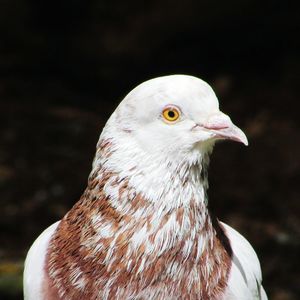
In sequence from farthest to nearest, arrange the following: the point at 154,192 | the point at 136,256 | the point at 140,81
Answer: the point at 140,81
the point at 136,256
the point at 154,192

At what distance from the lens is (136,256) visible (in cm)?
501

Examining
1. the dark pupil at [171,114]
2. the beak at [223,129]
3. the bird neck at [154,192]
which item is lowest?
the bird neck at [154,192]

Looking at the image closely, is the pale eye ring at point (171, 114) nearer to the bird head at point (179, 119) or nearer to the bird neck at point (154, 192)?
the bird head at point (179, 119)

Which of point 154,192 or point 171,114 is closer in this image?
point 171,114

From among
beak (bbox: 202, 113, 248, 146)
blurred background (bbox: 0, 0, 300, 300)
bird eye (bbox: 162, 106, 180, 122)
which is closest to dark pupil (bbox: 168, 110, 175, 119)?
bird eye (bbox: 162, 106, 180, 122)

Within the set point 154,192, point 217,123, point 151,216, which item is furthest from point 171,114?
point 151,216

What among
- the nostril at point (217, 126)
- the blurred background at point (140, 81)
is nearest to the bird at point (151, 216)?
the nostril at point (217, 126)

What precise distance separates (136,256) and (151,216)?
26 cm

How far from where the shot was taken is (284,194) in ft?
32.1

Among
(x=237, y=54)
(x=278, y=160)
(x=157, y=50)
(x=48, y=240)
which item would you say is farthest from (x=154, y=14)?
(x=48, y=240)

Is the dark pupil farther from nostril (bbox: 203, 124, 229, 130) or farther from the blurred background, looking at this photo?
the blurred background

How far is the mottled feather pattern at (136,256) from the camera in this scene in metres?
4.98

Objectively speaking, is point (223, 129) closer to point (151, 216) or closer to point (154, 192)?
point (154, 192)

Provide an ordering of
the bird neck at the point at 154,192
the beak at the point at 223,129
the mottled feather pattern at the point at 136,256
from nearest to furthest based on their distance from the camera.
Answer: the beak at the point at 223,129 < the bird neck at the point at 154,192 < the mottled feather pattern at the point at 136,256
